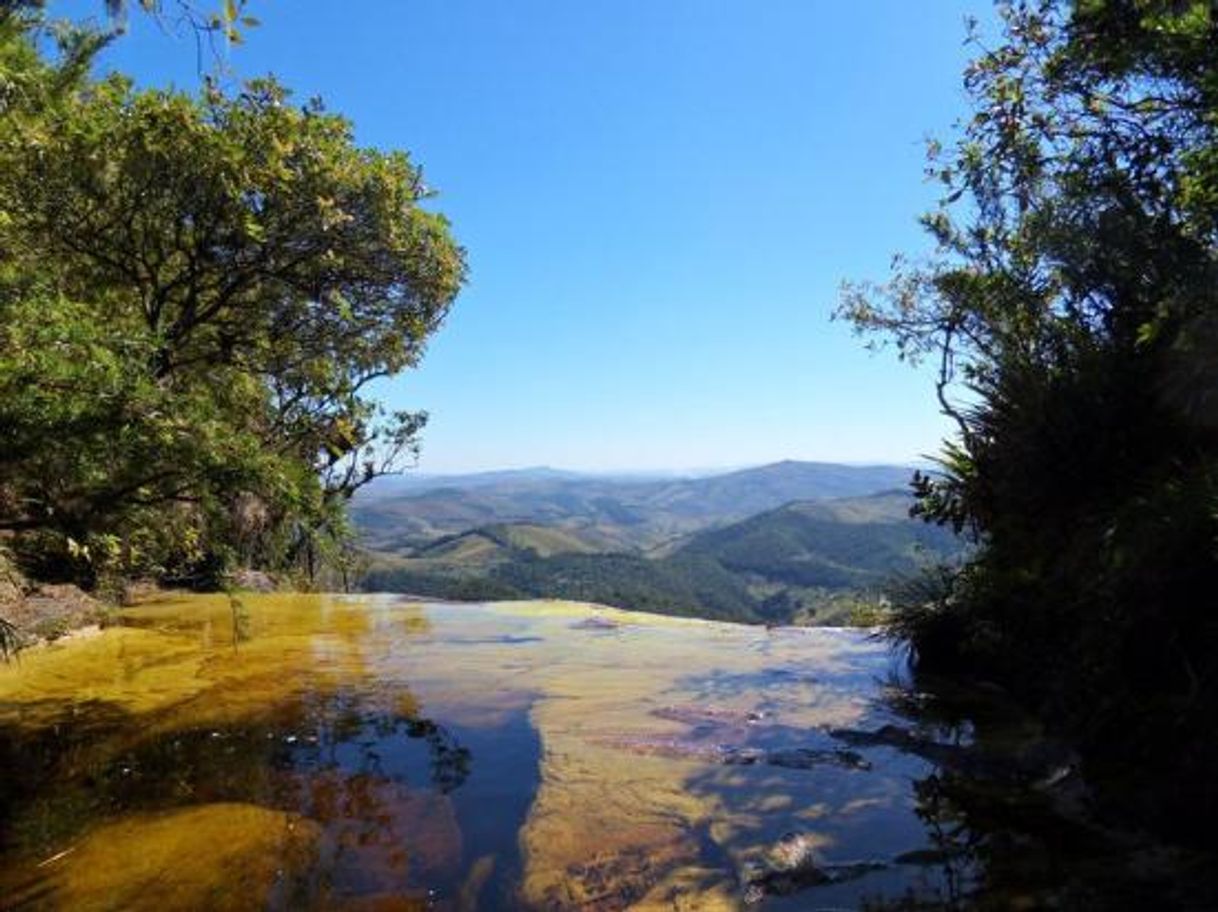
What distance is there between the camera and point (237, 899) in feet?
14.5

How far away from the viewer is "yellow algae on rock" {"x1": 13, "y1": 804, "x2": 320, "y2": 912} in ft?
14.5

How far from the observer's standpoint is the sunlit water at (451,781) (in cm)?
466

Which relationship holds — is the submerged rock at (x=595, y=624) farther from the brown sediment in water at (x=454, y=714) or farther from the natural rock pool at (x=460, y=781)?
the natural rock pool at (x=460, y=781)

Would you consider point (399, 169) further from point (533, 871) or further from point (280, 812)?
point (533, 871)

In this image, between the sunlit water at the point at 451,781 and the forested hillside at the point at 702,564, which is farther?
the forested hillside at the point at 702,564

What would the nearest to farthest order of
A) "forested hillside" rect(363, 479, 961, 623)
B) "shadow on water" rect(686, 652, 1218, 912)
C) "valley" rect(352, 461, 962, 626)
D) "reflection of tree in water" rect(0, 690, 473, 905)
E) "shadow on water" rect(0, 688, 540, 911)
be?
"shadow on water" rect(686, 652, 1218, 912) → "shadow on water" rect(0, 688, 540, 911) → "reflection of tree in water" rect(0, 690, 473, 905) → "valley" rect(352, 461, 962, 626) → "forested hillside" rect(363, 479, 961, 623)

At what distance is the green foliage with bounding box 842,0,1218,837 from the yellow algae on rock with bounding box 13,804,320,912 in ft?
14.9

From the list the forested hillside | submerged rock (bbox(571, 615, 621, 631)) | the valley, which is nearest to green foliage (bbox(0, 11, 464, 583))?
submerged rock (bbox(571, 615, 621, 631))

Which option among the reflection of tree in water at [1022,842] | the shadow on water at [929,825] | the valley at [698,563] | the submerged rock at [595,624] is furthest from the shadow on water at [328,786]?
the valley at [698,563]

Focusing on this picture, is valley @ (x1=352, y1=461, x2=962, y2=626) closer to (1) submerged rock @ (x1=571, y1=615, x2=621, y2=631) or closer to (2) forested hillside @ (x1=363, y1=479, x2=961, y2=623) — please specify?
(2) forested hillside @ (x1=363, y1=479, x2=961, y2=623)

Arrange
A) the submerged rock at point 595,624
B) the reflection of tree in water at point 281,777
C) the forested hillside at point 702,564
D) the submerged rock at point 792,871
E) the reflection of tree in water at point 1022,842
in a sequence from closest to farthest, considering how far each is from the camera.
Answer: the reflection of tree in water at point 1022,842
the submerged rock at point 792,871
the reflection of tree in water at point 281,777
the submerged rock at point 595,624
the forested hillside at point 702,564

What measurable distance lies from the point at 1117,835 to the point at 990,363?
6564mm

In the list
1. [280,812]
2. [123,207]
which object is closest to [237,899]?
[280,812]

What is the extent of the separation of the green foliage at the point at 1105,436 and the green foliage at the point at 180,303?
5574 mm
